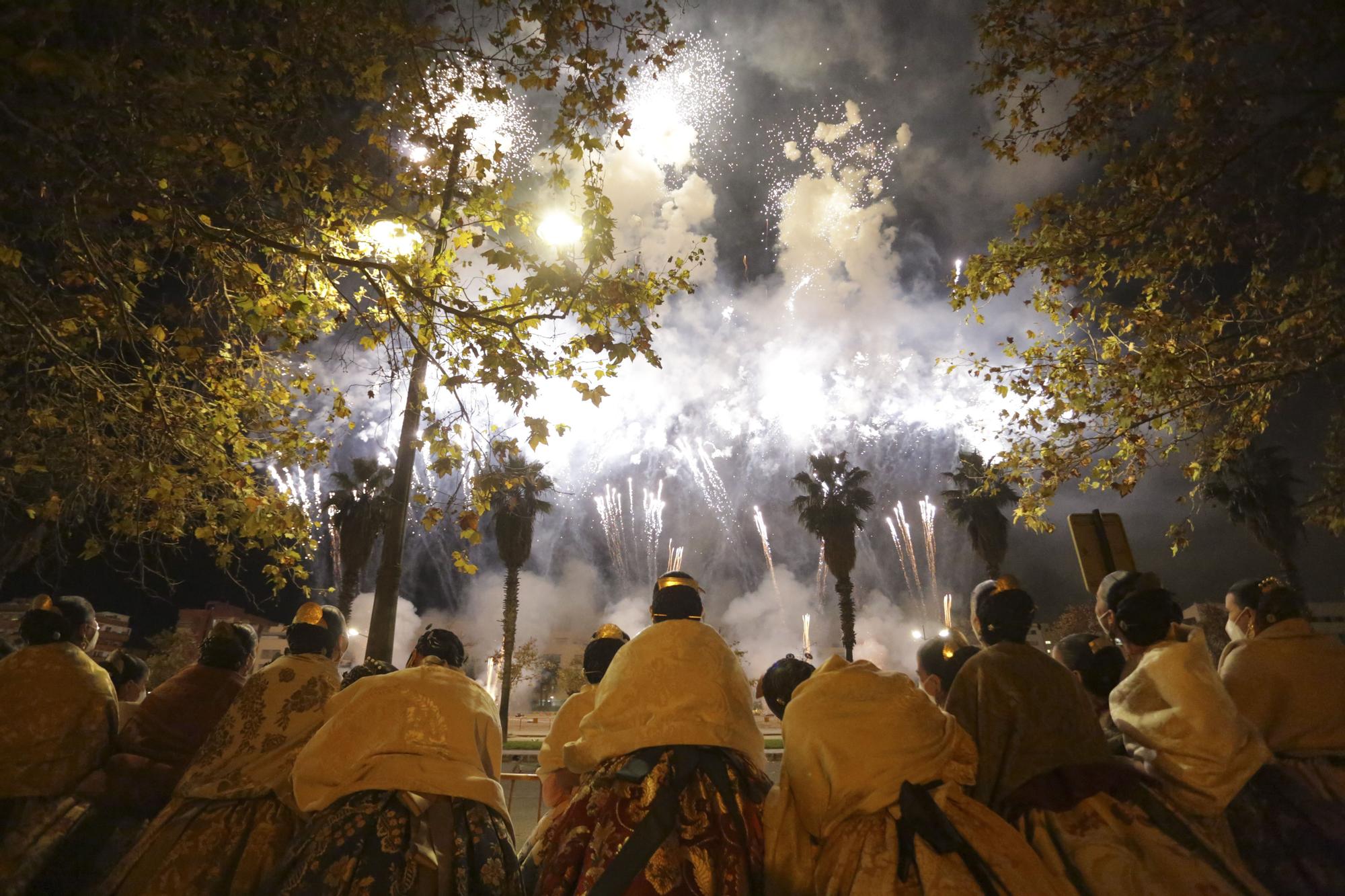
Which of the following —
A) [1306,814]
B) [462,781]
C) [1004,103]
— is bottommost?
[1306,814]

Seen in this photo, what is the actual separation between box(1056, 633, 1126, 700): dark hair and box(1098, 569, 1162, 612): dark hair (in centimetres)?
32

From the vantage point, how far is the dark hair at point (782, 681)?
4211mm

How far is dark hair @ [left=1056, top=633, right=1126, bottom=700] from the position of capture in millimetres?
4848

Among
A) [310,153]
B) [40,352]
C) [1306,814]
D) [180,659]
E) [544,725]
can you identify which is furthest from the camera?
[544,725]

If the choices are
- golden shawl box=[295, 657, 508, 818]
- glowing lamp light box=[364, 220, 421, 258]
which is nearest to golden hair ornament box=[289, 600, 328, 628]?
golden shawl box=[295, 657, 508, 818]

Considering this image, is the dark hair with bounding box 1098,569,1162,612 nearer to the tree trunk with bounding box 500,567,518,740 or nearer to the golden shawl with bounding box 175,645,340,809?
the golden shawl with bounding box 175,645,340,809

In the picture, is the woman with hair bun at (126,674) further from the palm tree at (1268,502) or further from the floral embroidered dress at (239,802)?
the palm tree at (1268,502)

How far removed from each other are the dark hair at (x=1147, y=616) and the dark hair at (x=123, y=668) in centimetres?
784

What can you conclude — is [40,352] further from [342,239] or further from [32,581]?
[32,581]

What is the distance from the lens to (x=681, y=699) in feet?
12.1

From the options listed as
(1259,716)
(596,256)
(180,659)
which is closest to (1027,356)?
(1259,716)

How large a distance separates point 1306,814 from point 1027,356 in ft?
21.5

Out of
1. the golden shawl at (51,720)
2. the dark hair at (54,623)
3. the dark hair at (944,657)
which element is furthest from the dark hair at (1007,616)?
the dark hair at (54,623)

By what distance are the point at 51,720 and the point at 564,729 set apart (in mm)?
3465
